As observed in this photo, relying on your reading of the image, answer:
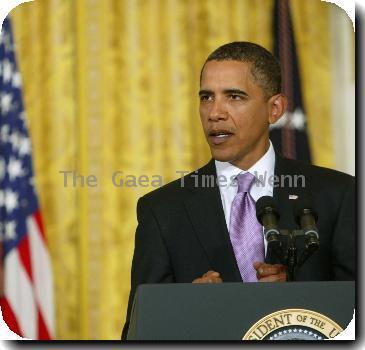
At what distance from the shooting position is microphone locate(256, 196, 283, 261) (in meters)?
2.56

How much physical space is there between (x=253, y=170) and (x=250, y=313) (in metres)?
0.69

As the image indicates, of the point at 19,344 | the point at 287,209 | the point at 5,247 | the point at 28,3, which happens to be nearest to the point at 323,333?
the point at 287,209

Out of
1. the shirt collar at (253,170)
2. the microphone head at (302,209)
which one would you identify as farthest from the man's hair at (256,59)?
the microphone head at (302,209)

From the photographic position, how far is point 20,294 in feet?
12.4

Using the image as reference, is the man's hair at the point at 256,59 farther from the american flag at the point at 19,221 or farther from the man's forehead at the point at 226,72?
the american flag at the point at 19,221

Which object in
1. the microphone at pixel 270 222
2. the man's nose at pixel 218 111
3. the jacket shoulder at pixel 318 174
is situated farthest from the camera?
the jacket shoulder at pixel 318 174

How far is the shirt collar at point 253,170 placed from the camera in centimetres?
324

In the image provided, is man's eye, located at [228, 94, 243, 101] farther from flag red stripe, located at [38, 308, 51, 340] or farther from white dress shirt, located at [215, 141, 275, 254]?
flag red stripe, located at [38, 308, 51, 340]

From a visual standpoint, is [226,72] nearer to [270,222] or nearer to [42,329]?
[270,222]

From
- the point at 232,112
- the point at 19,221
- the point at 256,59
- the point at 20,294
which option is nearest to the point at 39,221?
the point at 19,221

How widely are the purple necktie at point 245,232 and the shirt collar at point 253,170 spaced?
0.09ft

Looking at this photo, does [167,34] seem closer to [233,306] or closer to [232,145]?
[232,145]

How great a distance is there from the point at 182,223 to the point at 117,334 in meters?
0.85

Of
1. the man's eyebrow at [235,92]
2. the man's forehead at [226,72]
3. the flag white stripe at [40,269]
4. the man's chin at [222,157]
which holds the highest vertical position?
the man's forehead at [226,72]
